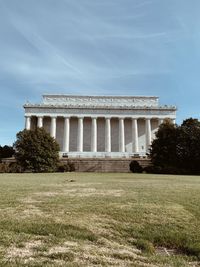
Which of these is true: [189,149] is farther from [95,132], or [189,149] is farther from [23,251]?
[23,251]

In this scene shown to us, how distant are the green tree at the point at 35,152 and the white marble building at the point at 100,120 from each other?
1167 inches

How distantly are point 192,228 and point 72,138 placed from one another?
80281 millimetres

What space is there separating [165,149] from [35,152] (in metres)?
22.3

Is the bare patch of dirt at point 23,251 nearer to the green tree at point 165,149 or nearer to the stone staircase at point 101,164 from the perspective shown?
the green tree at point 165,149

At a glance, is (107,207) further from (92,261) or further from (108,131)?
(108,131)

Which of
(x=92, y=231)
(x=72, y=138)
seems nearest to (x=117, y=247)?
(x=92, y=231)

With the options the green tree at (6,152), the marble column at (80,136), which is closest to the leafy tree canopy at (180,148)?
the marble column at (80,136)

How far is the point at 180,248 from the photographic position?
762cm

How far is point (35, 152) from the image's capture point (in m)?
47.7

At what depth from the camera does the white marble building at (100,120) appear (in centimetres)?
8362

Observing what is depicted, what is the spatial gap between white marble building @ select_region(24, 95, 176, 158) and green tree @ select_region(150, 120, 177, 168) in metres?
29.4

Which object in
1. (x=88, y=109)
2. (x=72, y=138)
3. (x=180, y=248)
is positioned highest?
(x=88, y=109)

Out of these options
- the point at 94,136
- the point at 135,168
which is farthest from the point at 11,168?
the point at 94,136

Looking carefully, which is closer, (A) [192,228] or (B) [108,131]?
(A) [192,228]
